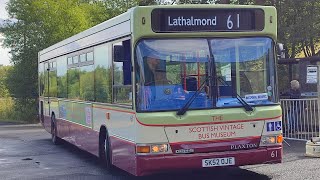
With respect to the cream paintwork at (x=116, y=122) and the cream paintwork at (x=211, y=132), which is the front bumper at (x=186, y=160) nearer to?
the cream paintwork at (x=211, y=132)

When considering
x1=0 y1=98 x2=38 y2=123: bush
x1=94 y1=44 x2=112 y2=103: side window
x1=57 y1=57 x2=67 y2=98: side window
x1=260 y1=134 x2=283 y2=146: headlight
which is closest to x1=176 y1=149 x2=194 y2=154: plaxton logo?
x1=260 y1=134 x2=283 y2=146: headlight

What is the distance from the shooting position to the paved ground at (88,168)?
10.1 meters

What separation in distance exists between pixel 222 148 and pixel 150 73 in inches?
64.5

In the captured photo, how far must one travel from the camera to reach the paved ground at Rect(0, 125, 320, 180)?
10.1 metres

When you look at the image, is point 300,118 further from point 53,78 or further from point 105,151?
point 53,78

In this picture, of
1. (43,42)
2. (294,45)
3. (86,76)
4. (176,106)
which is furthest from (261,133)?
(43,42)

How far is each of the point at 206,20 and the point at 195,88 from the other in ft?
3.62

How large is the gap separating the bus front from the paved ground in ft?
4.19

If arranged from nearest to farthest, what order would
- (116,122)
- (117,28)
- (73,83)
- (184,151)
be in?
1. (184,151)
2. (117,28)
3. (116,122)
4. (73,83)

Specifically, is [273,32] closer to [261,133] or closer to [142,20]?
[261,133]

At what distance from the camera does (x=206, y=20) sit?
8766mm

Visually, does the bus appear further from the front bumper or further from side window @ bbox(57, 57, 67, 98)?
side window @ bbox(57, 57, 67, 98)

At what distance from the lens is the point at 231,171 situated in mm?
10695

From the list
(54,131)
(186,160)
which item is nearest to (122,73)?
(186,160)
